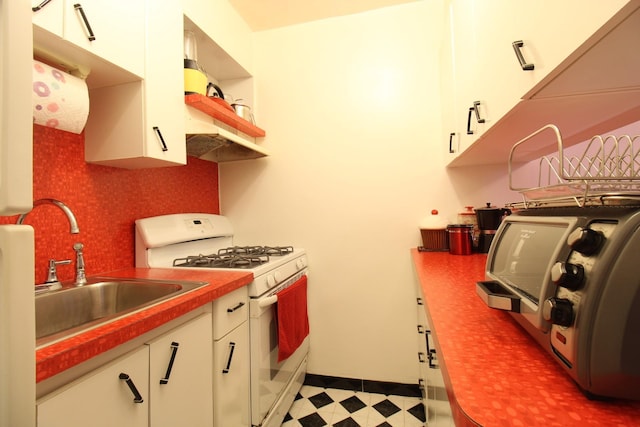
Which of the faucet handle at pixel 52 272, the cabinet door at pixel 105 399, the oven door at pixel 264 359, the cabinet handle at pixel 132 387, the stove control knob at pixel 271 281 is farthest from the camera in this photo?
the stove control knob at pixel 271 281

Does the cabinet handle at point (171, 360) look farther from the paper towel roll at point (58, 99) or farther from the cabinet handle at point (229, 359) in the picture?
the paper towel roll at point (58, 99)

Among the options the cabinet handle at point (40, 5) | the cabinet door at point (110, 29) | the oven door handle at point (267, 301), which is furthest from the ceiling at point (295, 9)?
the oven door handle at point (267, 301)

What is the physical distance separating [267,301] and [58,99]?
3.69 feet

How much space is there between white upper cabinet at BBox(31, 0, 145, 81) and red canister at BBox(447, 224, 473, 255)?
1748 millimetres

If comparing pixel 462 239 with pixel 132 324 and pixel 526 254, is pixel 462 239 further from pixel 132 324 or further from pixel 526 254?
pixel 132 324

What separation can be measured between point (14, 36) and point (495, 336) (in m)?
0.97

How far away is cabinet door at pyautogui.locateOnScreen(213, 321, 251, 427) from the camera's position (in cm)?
117

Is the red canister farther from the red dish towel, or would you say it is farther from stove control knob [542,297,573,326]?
stove control knob [542,297,573,326]

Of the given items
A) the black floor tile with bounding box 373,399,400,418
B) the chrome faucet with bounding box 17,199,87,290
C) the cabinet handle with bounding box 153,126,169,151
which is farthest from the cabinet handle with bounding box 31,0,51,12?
the black floor tile with bounding box 373,399,400,418

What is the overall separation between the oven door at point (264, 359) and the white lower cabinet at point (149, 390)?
0.95ft

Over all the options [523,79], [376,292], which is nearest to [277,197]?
[376,292]

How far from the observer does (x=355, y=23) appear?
2090 mm

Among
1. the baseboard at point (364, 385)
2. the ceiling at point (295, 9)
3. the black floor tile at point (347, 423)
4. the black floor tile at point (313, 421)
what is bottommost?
the black floor tile at point (347, 423)

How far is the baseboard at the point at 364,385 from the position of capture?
6.38 feet
